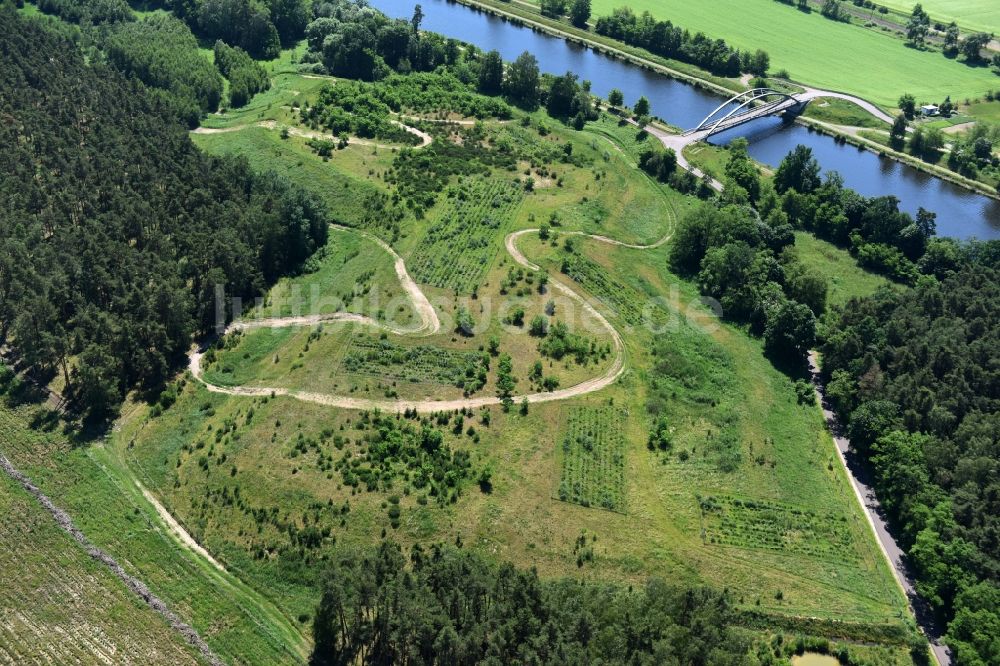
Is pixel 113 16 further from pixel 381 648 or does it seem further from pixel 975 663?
pixel 975 663

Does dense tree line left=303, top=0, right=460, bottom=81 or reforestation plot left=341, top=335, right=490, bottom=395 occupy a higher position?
dense tree line left=303, top=0, right=460, bottom=81

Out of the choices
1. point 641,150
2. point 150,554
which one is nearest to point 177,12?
point 641,150

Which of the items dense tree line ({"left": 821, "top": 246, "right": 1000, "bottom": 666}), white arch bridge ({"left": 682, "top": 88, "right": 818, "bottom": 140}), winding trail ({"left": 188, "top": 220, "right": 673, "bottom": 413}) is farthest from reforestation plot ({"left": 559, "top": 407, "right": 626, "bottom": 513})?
white arch bridge ({"left": 682, "top": 88, "right": 818, "bottom": 140})

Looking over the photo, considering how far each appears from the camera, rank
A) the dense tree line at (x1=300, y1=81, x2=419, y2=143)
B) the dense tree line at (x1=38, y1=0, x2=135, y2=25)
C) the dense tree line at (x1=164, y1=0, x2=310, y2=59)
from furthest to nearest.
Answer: the dense tree line at (x1=164, y1=0, x2=310, y2=59), the dense tree line at (x1=38, y1=0, x2=135, y2=25), the dense tree line at (x1=300, y1=81, x2=419, y2=143)

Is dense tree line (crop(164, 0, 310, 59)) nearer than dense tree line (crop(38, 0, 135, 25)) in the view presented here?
No

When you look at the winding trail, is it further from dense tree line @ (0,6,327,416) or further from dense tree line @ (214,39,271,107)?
dense tree line @ (214,39,271,107)

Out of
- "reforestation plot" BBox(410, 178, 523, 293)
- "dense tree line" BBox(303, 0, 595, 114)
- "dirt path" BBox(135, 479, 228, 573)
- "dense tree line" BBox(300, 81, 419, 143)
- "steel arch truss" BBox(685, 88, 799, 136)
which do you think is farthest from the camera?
"steel arch truss" BBox(685, 88, 799, 136)

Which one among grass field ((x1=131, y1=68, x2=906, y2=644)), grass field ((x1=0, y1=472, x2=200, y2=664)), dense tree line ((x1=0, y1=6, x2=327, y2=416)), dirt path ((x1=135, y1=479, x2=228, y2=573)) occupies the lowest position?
grass field ((x1=0, y1=472, x2=200, y2=664))
